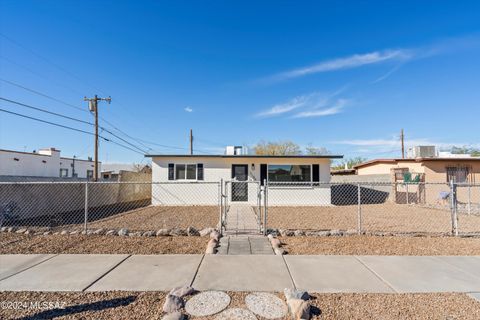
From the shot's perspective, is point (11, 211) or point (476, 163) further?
point (476, 163)

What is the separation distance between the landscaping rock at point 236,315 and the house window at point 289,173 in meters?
10.8

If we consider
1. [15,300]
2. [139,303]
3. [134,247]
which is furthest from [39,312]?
[134,247]

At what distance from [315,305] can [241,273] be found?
1288 mm

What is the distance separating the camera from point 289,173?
13664 mm

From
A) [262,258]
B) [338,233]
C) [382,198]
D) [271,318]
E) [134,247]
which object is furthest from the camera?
[382,198]

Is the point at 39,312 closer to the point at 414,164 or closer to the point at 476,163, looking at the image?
the point at 414,164

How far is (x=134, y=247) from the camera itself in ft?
17.6

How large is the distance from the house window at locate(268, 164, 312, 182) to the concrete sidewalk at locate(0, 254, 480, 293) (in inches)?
350

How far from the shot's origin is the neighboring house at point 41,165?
17.0 m

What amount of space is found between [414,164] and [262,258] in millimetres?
14816

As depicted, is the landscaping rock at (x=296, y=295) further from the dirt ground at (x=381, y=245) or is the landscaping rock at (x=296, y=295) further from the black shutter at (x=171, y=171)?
the black shutter at (x=171, y=171)

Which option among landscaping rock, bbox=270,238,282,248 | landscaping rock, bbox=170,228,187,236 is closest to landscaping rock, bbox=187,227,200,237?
landscaping rock, bbox=170,228,187,236

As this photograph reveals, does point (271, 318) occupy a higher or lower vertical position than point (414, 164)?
lower

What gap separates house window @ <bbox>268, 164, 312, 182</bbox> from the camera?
1361 centimetres
